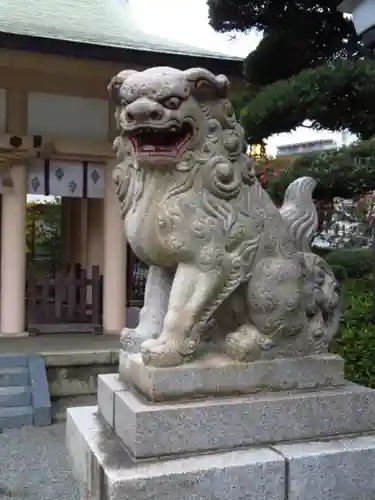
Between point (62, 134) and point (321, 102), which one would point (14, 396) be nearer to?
point (62, 134)

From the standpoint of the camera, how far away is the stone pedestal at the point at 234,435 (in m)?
2.06

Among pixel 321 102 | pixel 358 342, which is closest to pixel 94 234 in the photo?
pixel 321 102

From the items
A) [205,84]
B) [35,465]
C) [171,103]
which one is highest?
[205,84]

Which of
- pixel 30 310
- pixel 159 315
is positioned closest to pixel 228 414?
pixel 159 315

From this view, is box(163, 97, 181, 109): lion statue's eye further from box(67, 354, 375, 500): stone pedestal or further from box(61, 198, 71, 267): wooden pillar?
box(61, 198, 71, 267): wooden pillar

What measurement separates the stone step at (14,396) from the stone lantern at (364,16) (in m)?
4.28

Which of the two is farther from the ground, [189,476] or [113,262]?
[113,262]

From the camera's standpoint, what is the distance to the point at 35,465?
4.26m

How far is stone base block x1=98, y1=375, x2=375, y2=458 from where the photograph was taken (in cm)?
210

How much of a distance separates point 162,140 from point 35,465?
Result: 122 inches

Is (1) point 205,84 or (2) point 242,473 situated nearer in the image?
(2) point 242,473

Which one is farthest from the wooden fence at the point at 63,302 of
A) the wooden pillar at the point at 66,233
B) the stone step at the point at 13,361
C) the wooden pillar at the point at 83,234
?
the wooden pillar at the point at 66,233

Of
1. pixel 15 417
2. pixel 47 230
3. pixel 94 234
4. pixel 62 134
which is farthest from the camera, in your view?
pixel 47 230

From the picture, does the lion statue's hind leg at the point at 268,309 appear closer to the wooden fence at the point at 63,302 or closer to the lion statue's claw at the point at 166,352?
the lion statue's claw at the point at 166,352
